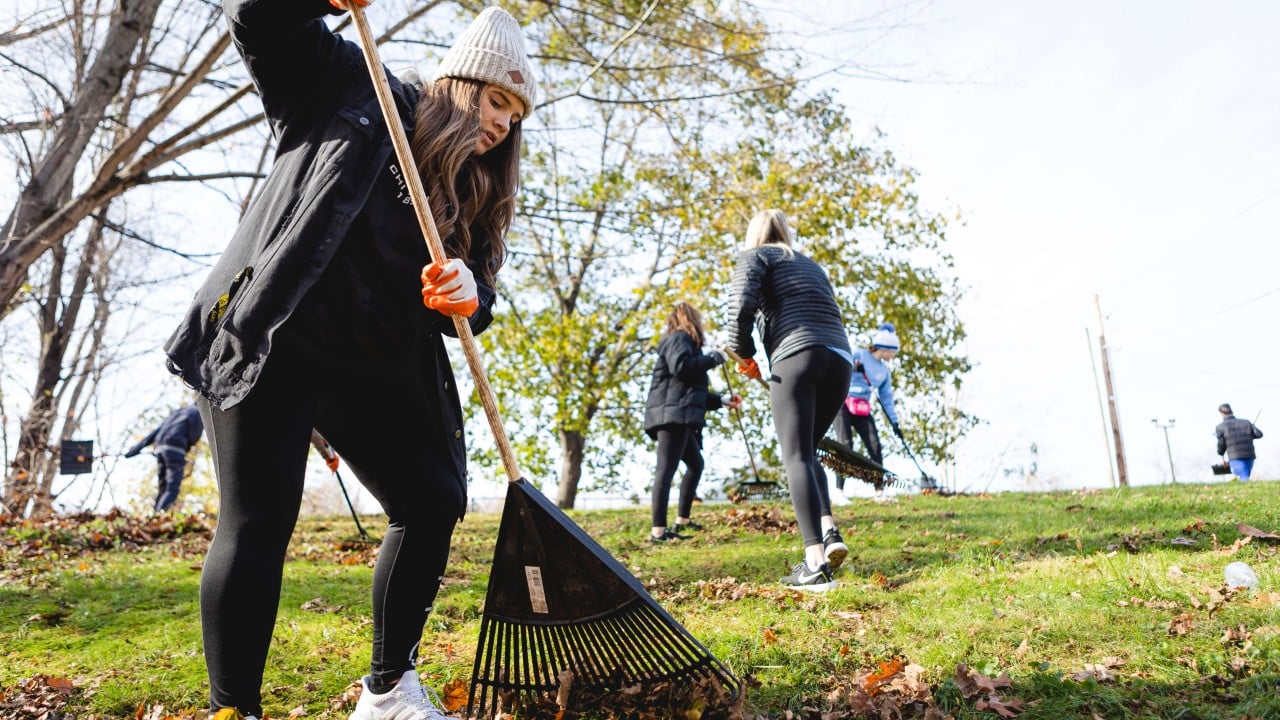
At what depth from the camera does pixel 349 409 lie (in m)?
2.40

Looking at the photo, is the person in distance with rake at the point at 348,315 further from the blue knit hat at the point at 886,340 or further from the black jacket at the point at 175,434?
the black jacket at the point at 175,434

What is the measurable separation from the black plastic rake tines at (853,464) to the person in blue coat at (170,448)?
788 cm

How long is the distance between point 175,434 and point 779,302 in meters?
8.77

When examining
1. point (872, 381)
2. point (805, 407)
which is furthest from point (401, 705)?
point (872, 381)

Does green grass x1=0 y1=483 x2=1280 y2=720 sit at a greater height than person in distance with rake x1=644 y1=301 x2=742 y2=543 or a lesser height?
lesser

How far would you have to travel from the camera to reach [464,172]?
265cm

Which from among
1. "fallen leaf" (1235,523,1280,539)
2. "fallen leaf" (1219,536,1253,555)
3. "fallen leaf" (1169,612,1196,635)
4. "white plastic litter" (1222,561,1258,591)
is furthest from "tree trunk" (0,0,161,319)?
"fallen leaf" (1235,523,1280,539)

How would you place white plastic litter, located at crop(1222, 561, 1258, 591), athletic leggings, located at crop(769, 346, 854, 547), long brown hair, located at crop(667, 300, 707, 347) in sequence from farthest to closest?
long brown hair, located at crop(667, 300, 707, 347) < athletic leggings, located at crop(769, 346, 854, 547) < white plastic litter, located at crop(1222, 561, 1258, 591)

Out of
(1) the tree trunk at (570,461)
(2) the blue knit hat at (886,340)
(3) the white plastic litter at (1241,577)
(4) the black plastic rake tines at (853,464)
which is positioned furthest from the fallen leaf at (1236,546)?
(1) the tree trunk at (570,461)

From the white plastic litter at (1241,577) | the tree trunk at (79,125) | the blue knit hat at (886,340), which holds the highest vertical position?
the tree trunk at (79,125)

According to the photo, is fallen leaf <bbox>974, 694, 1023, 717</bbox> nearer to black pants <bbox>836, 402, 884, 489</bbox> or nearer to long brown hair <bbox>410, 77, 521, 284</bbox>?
long brown hair <bbox>410, 77, 521, 284</bbox>

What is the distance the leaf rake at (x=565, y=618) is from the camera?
263 centimetres

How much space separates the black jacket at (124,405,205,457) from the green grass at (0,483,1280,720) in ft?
12.5

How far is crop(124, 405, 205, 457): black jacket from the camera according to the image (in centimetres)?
1059
